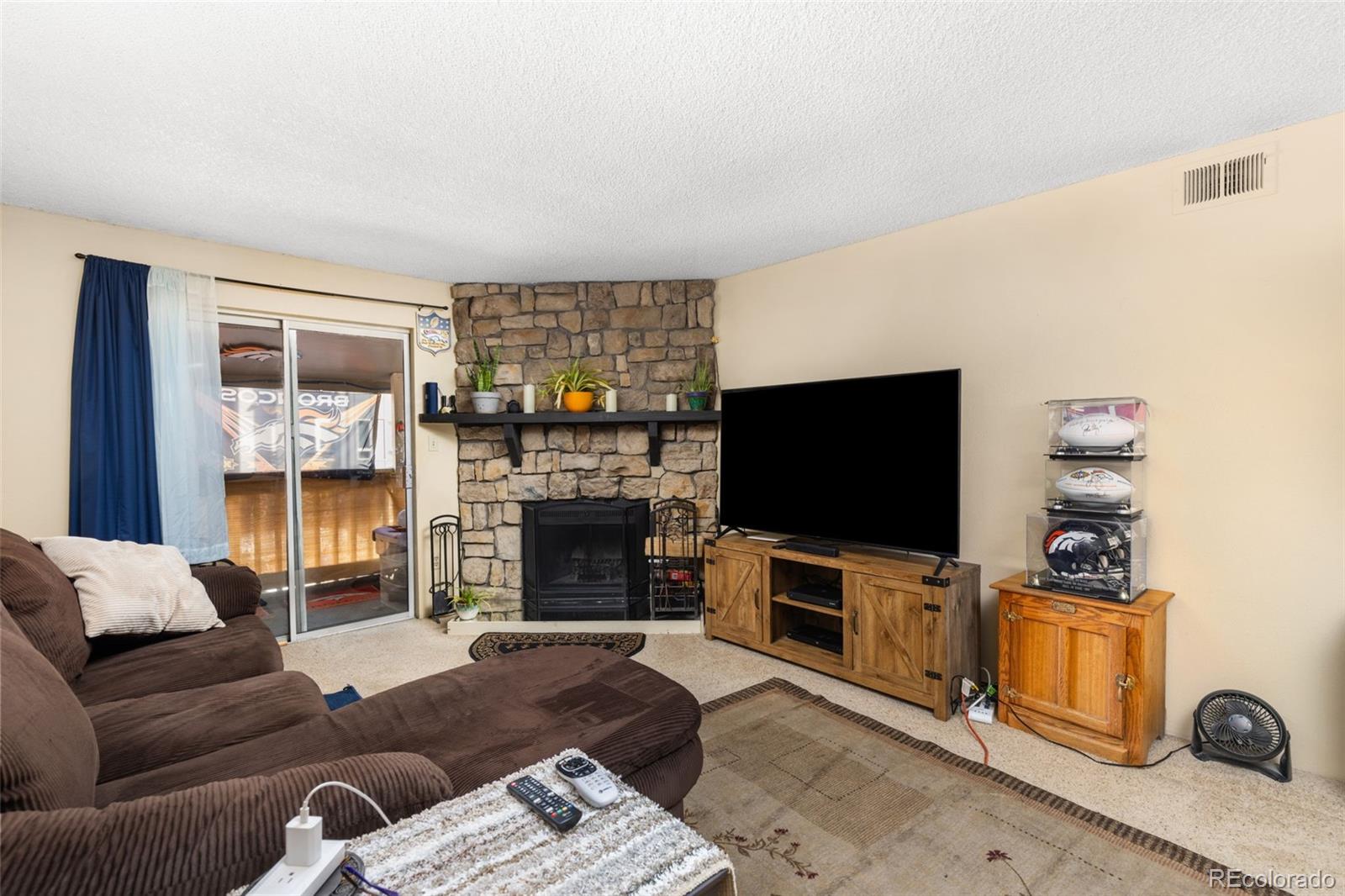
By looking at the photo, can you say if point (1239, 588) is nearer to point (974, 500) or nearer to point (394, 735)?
point (974, 500)

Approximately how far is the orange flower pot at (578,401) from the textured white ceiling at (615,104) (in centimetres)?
124

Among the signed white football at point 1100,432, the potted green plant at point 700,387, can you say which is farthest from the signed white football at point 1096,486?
the potted green plant at point 700,387

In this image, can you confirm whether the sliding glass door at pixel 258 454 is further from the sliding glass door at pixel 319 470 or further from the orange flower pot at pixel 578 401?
the orange flower pot at pixel 578 401

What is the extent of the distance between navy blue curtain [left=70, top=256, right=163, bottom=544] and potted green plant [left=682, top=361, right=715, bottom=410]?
2961 mm

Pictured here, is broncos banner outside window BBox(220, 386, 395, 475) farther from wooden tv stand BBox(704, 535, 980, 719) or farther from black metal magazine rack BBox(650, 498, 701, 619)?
wooden tv stand BBox(704, 535, 980, 719)

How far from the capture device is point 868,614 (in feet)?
10.1

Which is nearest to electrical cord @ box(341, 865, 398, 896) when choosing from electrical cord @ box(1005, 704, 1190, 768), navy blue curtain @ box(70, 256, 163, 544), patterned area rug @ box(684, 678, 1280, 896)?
patterned area rug @ box(684, 678, 1280, 896)

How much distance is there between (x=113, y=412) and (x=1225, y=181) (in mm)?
4964

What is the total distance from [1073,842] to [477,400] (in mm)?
3725

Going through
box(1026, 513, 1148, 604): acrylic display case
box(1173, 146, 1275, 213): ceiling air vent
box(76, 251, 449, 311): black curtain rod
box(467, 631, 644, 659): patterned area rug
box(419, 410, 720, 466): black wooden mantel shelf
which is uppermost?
box(1173, 146, 1275, 213): ceiling air vent

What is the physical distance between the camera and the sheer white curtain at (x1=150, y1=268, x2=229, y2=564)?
336 cm

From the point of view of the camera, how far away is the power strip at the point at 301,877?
0.91m

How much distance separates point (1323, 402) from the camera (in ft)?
7.40

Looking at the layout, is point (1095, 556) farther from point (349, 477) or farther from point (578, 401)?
point (349, 477)
